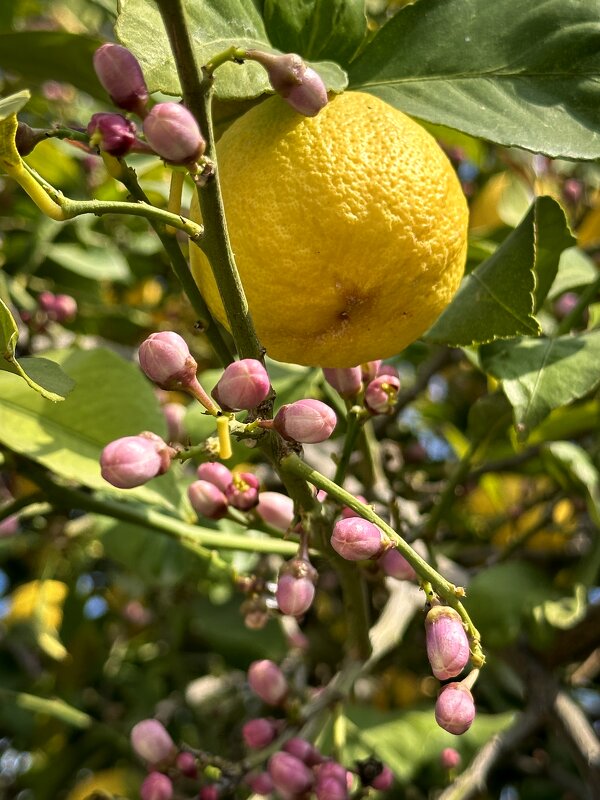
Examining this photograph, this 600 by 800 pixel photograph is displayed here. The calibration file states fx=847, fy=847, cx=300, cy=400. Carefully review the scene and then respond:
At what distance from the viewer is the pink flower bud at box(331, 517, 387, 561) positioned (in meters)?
0.58

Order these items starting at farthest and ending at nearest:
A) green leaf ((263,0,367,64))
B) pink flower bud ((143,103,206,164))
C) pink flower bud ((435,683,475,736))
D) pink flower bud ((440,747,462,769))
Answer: pink flower bud ((440,747,462,769))
green leaf ((263,0,367,64))
pink flower bud ((435,683,475,736))
pink flower bud ((143,103,206,164))

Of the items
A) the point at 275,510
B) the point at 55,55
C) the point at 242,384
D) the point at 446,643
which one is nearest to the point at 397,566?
the point at 275,510

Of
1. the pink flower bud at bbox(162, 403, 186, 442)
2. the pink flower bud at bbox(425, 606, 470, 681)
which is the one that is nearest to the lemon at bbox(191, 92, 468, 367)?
the pink flower bud at bbox(425, 606, 470, 681)

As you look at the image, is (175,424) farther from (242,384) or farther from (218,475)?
(242,384)

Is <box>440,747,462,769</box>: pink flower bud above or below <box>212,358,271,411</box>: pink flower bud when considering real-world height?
below

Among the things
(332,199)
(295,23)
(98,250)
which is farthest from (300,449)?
(98,250)

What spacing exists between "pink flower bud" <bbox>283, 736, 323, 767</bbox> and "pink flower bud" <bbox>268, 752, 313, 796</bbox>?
0.01m

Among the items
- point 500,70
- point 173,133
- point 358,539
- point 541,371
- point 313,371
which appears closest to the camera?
point 173,133

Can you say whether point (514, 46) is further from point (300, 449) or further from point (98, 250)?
point (98, 250)

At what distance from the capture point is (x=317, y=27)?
70 cm

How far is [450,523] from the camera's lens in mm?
1668

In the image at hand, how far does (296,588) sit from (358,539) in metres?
0.08

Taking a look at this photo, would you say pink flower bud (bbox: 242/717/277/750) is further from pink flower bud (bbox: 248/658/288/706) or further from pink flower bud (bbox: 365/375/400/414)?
pink flower bud (bbox: 365/375/400/414)

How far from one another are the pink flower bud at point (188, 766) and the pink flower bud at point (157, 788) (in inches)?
1.5
